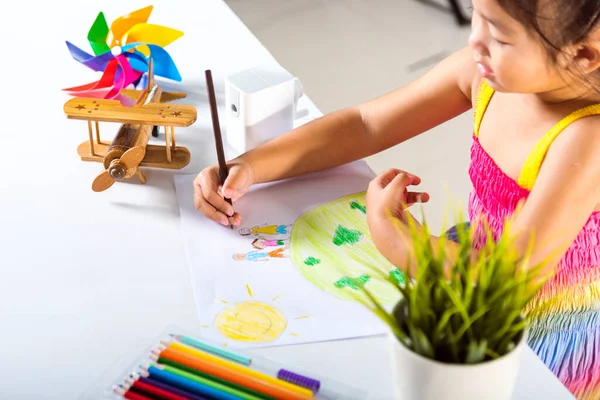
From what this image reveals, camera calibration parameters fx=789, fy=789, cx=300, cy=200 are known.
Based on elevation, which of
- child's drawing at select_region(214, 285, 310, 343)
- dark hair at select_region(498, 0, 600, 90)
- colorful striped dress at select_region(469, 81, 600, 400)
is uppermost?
dark hair at select_region(498, 0, 600, 90)

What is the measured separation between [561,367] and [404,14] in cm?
205

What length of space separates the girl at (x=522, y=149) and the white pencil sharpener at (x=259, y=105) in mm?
34

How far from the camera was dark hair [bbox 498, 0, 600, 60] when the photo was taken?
75 cm

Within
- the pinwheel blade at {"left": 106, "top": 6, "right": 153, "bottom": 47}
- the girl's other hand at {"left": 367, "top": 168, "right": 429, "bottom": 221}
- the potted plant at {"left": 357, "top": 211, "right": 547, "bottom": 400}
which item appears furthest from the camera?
the pinwheel blade at {"left": 106, "top": 6, "right": 153, "bottom": 47}

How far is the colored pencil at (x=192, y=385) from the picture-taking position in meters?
0.69

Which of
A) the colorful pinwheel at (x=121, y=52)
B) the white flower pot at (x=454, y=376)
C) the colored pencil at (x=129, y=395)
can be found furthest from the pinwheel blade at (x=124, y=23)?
the white flower pot at (x=454, y=376)

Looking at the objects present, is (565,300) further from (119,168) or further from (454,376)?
(119,168)

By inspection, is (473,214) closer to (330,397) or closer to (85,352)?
(330,397)

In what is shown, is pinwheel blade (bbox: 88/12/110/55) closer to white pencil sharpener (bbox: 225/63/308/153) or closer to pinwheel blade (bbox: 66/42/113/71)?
pinwheel blade (bbox: 66/42/113/71)

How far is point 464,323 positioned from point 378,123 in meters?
0.55

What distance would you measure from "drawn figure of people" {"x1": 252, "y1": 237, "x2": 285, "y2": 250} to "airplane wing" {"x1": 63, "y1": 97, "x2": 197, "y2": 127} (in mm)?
176

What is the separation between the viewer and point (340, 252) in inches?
35.2

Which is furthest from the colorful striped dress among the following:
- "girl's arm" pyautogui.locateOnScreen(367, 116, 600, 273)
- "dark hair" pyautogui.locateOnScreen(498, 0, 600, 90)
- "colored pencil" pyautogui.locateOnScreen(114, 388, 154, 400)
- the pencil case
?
"colored pencil" pyautogui.locateOnScreen(114, 388, 154, 400)

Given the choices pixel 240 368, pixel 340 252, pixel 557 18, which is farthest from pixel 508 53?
pixel 240 368
